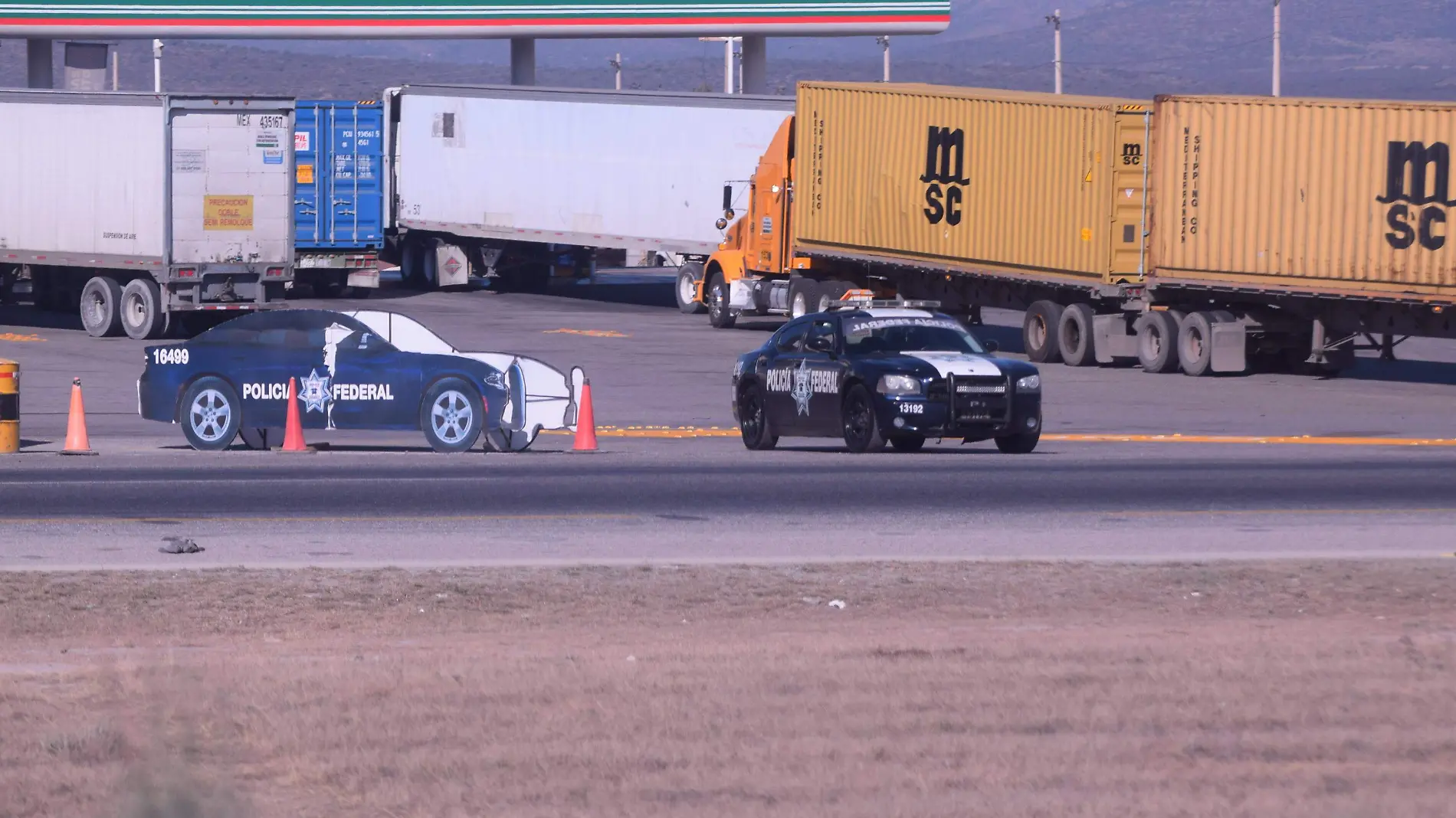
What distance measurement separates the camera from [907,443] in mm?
22109

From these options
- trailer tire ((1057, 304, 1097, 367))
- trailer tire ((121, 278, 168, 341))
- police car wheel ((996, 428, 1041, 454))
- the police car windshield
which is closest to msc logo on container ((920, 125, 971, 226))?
trailer tire ((1057, 304, 1097, 367))

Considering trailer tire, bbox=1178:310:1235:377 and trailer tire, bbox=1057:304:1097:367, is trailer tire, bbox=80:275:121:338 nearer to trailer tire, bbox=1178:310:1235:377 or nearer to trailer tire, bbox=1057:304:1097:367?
trailer tire, bbox=1057:304:1097:367

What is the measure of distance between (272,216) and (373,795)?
28.2 metres

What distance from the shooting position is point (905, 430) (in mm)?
21109

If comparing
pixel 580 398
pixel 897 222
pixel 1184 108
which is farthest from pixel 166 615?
pixel 897 222

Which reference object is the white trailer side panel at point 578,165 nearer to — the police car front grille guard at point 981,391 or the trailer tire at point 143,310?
the trailer tire at point 143,310

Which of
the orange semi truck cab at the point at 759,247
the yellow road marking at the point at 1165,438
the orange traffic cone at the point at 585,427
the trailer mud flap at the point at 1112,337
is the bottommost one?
the yellow road marking at the point at 1165,438

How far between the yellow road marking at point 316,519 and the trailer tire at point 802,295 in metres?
22.9

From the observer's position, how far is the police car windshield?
22.0 m

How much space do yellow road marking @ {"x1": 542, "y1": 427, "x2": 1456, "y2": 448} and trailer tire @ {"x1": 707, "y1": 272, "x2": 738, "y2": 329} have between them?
611 inches

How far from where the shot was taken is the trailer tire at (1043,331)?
113 feet

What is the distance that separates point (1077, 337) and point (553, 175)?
49.7 ft

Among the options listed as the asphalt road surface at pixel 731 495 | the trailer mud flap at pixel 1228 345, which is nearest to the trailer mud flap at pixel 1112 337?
the trailer mud flap at pixel 1228 345

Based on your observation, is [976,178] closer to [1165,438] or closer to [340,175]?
[1165,438]
